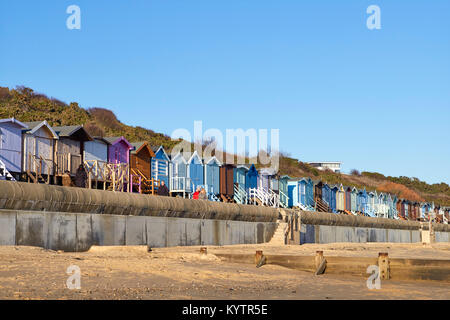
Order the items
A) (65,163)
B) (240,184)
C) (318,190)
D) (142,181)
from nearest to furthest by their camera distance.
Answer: (65,163), (142,181), (240,184), (318,190)

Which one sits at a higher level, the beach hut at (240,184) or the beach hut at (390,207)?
the beach hut at (240,184)

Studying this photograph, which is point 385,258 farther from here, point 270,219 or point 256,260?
point 270,219

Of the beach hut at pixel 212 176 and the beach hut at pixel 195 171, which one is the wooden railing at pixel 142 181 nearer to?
the beach hut at pixel 195 171

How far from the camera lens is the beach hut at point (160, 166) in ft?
142

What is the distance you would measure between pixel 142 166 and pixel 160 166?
1.88 metres

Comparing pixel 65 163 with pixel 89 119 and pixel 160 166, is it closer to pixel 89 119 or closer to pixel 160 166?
pixel 160 166

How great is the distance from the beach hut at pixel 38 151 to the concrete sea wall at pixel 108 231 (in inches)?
315

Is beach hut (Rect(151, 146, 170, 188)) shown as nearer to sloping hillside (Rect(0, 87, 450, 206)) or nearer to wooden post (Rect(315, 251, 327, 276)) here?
wooden post (Rect(315, 251, 327, 276))

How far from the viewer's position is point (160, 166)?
4391 centimetres

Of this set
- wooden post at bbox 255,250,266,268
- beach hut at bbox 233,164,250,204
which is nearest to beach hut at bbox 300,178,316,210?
beach hut at bbox 233,164,250,204

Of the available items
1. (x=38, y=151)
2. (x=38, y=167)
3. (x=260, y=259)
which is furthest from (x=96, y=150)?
(x=260, y=259)

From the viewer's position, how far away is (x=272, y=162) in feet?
338

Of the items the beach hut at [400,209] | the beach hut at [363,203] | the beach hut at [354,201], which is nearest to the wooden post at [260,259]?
the beach hut at [354,201]
